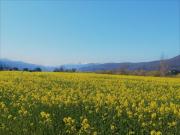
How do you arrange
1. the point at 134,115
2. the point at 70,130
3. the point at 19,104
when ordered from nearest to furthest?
the point at 70,130
the point at 134,115
the point at 19,104

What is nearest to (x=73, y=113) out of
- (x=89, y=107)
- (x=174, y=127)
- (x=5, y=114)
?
(x=89, y=107)

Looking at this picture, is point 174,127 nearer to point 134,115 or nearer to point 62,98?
point 134,115

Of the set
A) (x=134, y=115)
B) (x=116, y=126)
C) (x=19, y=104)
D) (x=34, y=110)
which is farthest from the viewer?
(x=19, y=104)

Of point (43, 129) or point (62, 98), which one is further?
point (62, 98)

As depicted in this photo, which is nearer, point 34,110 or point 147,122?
point 147,122

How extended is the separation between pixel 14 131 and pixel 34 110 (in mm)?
2638

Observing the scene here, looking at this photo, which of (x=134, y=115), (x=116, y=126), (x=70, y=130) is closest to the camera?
(x=70, y=130)

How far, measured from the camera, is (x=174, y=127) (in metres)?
10.6

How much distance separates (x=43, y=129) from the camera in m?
10.3

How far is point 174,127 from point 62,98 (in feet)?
15.5

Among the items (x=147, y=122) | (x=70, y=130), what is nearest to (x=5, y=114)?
(x=70, y=130)

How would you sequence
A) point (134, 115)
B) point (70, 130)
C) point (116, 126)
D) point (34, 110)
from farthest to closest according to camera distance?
point (34, 110), point (134, 115), point (116, 126), point (70, 130)

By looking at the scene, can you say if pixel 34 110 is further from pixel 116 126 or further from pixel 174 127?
pixel 174 127

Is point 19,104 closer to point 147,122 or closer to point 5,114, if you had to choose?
point 5,114
